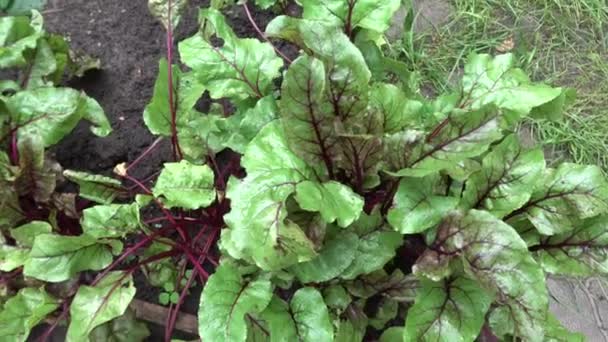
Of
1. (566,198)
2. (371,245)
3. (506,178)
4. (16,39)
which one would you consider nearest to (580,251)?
(566,198)

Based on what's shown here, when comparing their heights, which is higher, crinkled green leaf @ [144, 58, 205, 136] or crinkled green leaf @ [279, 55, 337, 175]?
crinkled green leaf @ [279, 55, 337, 175]

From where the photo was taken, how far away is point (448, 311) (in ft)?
4.66

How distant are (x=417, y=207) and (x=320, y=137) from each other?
256mm

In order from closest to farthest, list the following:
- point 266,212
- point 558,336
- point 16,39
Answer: point 266,212 < point 558,336 < point 16,39

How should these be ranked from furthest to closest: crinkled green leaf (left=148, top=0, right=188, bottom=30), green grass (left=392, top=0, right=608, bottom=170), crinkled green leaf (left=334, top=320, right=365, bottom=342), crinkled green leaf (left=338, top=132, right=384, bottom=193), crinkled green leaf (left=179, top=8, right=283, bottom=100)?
green grass (left=392, top=0, right=608, bottom=170)
crinkled green leaf (left=148, top=0, right=188, bottom=30)
crinkled green leaf (left=179, top=8, right=283, bottom=100)
crinkled green leaf (left=334, top=320, right=365, bottom=342)
crinkled green leaf (left=338, top=132, right=384, bottom=193)

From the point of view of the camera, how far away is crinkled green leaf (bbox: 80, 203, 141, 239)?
5.01 feet

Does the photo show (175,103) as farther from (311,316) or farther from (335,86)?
(311,316)

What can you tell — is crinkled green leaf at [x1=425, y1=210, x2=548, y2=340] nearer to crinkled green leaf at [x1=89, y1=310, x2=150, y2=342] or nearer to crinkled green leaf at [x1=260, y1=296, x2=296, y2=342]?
crinkled green leaf at [x1=260, y1=296, x2=296, y2=342]

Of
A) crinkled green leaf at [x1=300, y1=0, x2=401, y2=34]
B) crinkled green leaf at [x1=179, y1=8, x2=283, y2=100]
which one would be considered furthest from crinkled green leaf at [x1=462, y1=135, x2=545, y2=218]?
crinkled green leaf at [x1=179, y1=8, x2=283, y2=100]

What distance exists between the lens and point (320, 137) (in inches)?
55.9

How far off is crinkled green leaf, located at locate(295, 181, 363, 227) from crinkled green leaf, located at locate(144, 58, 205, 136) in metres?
0.44

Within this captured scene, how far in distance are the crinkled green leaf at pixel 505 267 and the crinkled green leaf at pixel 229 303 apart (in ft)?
1.38

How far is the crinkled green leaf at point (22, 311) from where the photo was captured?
1.49 metres

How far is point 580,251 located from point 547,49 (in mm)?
1255
